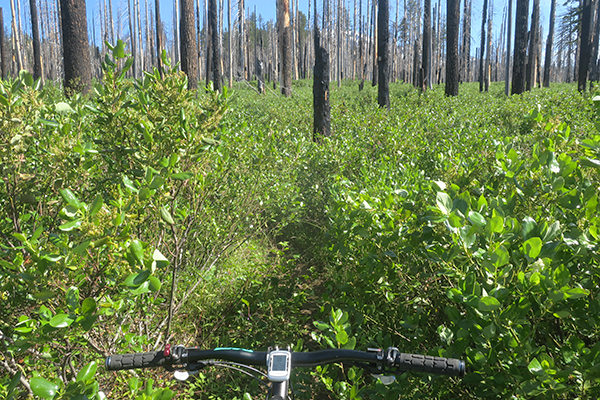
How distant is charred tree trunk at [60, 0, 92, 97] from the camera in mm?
7402

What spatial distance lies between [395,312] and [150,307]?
4.72 feet

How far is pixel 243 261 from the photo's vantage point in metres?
3.67

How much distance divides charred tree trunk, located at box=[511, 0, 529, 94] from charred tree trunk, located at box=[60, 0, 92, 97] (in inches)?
486

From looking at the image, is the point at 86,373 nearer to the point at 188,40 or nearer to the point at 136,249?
the point at 136,249

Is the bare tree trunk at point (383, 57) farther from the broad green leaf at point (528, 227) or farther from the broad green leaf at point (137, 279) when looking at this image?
the broad green leaf at point (137, 279)

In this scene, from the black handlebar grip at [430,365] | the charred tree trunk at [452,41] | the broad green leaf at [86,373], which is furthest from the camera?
the charred tree trunk at [452,41]

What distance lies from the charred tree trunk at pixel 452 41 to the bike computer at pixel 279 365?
14.0 meters

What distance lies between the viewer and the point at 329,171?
4.66 m

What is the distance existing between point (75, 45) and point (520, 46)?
1266 centimetres

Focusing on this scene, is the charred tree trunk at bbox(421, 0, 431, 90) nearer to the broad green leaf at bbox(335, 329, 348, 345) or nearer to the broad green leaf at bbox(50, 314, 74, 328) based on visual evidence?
the broad green leaf at bbox(335, 329, 348, 345)

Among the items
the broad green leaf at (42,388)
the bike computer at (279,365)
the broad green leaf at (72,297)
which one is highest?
the broad green leaf at (72,297)

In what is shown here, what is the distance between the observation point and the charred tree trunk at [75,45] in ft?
24.3

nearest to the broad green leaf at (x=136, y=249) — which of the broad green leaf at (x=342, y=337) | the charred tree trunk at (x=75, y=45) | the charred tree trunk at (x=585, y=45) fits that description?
the broad green leaf at (x=342, y=337)

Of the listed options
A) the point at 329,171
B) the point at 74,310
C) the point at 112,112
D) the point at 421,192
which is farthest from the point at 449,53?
the point at 74,310
